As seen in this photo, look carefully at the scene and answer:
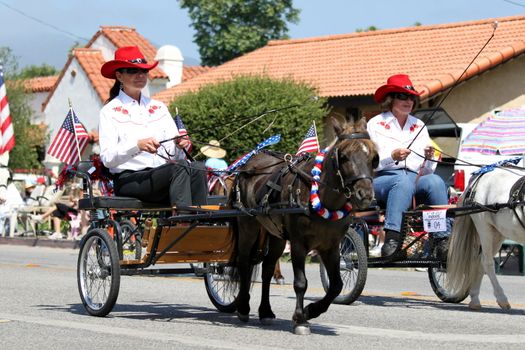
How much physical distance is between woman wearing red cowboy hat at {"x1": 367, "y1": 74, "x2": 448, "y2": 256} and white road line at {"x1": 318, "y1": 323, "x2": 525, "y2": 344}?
2511 mm

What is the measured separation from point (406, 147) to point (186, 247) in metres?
2.88

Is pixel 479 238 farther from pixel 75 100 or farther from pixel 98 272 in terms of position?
pixel 75 100

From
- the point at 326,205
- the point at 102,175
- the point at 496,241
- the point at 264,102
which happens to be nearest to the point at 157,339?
the point at 326,205

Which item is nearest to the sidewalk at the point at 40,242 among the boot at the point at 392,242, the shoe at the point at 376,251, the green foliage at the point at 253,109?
the green foliage at the point at 253,109

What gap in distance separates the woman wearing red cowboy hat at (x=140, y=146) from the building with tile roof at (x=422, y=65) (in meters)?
17.5

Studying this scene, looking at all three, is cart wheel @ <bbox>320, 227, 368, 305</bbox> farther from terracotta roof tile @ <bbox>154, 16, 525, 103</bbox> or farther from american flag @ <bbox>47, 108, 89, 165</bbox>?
terracotta roof tile @ <bbox>154, 16, 525, 103</bbox>

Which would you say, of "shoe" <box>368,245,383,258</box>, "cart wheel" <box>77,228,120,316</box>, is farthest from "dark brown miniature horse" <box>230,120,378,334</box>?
"shoe" <box>368,245,383,258</box>

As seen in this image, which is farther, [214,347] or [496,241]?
[496,241]

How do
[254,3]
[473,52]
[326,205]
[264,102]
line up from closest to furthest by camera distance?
[326,205]
[264,102]
[473,52]
[254,3]

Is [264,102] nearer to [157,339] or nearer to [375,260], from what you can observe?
[375,260]

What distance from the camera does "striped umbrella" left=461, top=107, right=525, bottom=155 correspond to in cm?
1805

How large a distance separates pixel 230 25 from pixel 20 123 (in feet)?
49.2

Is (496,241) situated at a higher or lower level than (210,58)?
lower

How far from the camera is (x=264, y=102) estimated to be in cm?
3000
